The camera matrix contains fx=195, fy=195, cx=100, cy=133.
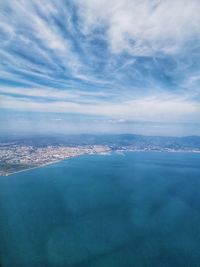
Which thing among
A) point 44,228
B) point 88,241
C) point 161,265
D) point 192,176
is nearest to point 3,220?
point 44,228

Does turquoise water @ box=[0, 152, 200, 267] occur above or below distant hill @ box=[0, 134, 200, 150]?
below

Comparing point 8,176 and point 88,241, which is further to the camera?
point 8,176

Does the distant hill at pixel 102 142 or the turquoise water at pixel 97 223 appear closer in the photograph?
the turquoise water at pixel 97 223

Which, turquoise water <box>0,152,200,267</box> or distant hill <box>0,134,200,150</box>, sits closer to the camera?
turquoise water <box>0,152,200,267</box>

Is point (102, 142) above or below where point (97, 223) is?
above

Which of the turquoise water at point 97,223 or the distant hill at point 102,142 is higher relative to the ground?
the distant hill at point 102,142

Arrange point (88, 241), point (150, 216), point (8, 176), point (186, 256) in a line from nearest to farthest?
point (186, 256) → point (88, 241) → point (150, 216) → point (8, 176)

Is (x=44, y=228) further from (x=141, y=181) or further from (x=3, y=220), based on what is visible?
(x=141, y=181)

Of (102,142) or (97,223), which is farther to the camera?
(102,142)
